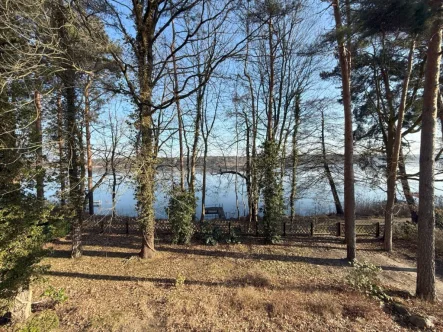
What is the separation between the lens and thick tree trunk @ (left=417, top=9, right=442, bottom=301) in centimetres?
425

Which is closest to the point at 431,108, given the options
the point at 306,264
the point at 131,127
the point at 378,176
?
the point at 378,176

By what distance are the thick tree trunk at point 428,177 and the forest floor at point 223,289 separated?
525mm

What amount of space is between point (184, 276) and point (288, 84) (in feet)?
33.3

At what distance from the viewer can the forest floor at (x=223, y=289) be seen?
3598mm

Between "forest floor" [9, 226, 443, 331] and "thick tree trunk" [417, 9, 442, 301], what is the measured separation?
52cm

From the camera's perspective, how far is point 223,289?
467 centimetres

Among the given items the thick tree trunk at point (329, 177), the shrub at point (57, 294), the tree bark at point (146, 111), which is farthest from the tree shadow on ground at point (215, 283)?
the thick tree trunk at point (329, 177)

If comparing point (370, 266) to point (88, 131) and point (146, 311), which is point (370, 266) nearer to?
point (146, 311)

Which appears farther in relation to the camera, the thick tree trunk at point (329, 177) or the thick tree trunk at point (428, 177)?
the thick tree trunk at point (329, 177)

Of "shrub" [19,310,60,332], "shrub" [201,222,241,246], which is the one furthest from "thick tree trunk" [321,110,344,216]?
"shrub" [19,310,60,332]

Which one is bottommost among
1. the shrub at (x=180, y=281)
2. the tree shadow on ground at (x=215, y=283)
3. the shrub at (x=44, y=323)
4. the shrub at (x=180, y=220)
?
the tree shadow on ground at (x=215, y=283)

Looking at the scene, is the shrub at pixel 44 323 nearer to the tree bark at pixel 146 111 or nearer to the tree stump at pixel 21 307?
the tree stump at pixel 21 307

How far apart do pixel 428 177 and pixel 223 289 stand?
191 inches

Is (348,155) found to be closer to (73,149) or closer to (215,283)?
(215,283)
